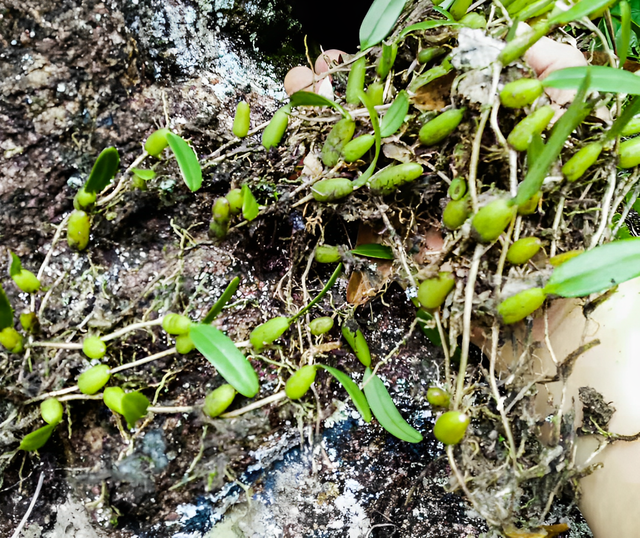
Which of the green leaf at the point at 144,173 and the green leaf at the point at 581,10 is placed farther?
the green leaf at the point at 144,173

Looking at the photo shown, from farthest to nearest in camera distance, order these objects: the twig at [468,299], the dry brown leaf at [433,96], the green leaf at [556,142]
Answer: the dry brown leaf at [433,96], the twig at [468,299], the green leaf at [556,142]

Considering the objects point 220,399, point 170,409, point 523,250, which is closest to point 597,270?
point 523,250

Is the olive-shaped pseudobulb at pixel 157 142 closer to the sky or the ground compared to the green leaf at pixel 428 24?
closer to the ground

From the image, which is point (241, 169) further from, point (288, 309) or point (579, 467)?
point (579, 467)

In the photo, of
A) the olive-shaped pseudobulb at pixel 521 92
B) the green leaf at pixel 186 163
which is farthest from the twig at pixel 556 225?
the green leaf at pixel 186 163

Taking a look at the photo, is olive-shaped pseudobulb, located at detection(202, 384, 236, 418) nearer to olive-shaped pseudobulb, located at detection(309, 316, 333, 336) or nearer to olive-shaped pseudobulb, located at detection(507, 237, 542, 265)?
olive-shaped pseudobulb, located at detection(309, 316, 333, 336)

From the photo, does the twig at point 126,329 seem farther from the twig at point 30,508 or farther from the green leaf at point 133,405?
the twig at point 30,508
